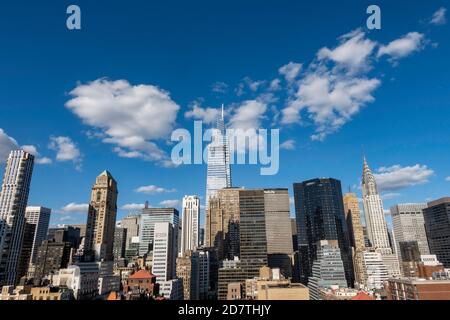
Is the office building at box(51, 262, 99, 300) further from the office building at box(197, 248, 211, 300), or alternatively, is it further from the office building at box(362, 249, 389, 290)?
the office building at box(362, 249, 389, 290)

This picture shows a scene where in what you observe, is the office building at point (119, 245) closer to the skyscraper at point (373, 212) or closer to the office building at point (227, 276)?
the office building at point (227, 276)

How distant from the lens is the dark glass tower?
431 ft

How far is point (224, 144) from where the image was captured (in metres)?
163

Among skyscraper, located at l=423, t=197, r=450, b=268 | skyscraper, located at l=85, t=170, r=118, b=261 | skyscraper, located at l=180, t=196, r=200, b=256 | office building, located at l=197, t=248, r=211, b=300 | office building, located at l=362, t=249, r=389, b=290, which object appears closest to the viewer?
office building, located at l=197, t=248, r=211, b=300

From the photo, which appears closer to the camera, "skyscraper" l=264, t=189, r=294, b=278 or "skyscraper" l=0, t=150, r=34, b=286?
"skyscraper" l=0, t=150, r=34, b=286

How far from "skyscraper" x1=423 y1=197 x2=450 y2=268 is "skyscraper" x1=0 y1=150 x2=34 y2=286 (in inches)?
5540

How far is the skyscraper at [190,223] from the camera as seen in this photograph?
131 metres

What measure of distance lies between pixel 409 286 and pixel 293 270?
85591 millimetres

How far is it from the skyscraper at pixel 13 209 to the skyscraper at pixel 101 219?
20.4 metres

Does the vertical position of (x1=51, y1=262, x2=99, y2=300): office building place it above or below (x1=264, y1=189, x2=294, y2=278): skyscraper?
below

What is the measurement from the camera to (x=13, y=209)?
73188 mm

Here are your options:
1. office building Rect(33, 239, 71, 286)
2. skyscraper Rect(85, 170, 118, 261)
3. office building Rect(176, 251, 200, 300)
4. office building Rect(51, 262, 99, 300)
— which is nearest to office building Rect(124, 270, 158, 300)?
office building Rect(51, 262, 99, 300)

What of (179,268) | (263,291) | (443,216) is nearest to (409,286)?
(263,291)
